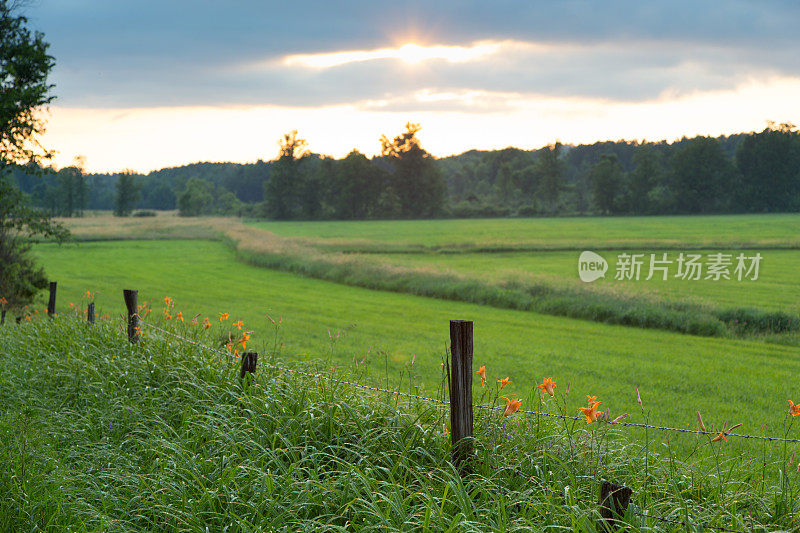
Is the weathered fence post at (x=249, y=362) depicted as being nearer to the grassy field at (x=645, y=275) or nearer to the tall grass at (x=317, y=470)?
the tall grass at (x=317, y=470)

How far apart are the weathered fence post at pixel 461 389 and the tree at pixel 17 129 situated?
42.4 feet

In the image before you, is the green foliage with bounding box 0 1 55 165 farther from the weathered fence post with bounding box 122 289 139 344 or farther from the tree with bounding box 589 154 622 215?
the tree with bounding box 589 154 622 215

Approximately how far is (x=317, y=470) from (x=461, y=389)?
1224mm

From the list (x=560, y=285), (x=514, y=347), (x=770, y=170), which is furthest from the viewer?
(x=770, y=170)

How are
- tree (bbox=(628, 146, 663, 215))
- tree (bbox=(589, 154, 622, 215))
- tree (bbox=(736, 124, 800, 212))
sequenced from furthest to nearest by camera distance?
tree (bbox=(589, 154, 622, 215)) < tree (bbox=(628, 146, 663, 215)) < tree (bbox=(736, 124, 800, 212))

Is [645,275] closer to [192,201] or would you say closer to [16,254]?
[16,254]

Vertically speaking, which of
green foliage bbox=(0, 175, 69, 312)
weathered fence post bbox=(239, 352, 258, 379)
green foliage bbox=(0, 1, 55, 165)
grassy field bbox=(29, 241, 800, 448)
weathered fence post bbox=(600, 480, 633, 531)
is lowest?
grassy field bbox=(29, 241, 800, 448)

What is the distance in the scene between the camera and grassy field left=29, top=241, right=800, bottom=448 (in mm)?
9719

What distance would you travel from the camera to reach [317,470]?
4.74m

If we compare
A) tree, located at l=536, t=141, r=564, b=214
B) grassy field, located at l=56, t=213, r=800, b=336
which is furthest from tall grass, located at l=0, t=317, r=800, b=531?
tree, located at l=536, t=141, r=564, b=214

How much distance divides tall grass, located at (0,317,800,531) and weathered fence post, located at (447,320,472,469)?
0.12 m

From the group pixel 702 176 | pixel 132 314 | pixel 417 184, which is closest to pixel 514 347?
pixel 132 314

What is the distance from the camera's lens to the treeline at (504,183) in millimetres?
78688

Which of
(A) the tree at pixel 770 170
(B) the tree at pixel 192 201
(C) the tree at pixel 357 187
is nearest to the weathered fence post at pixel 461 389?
(A) the tree at pixel 770 170
